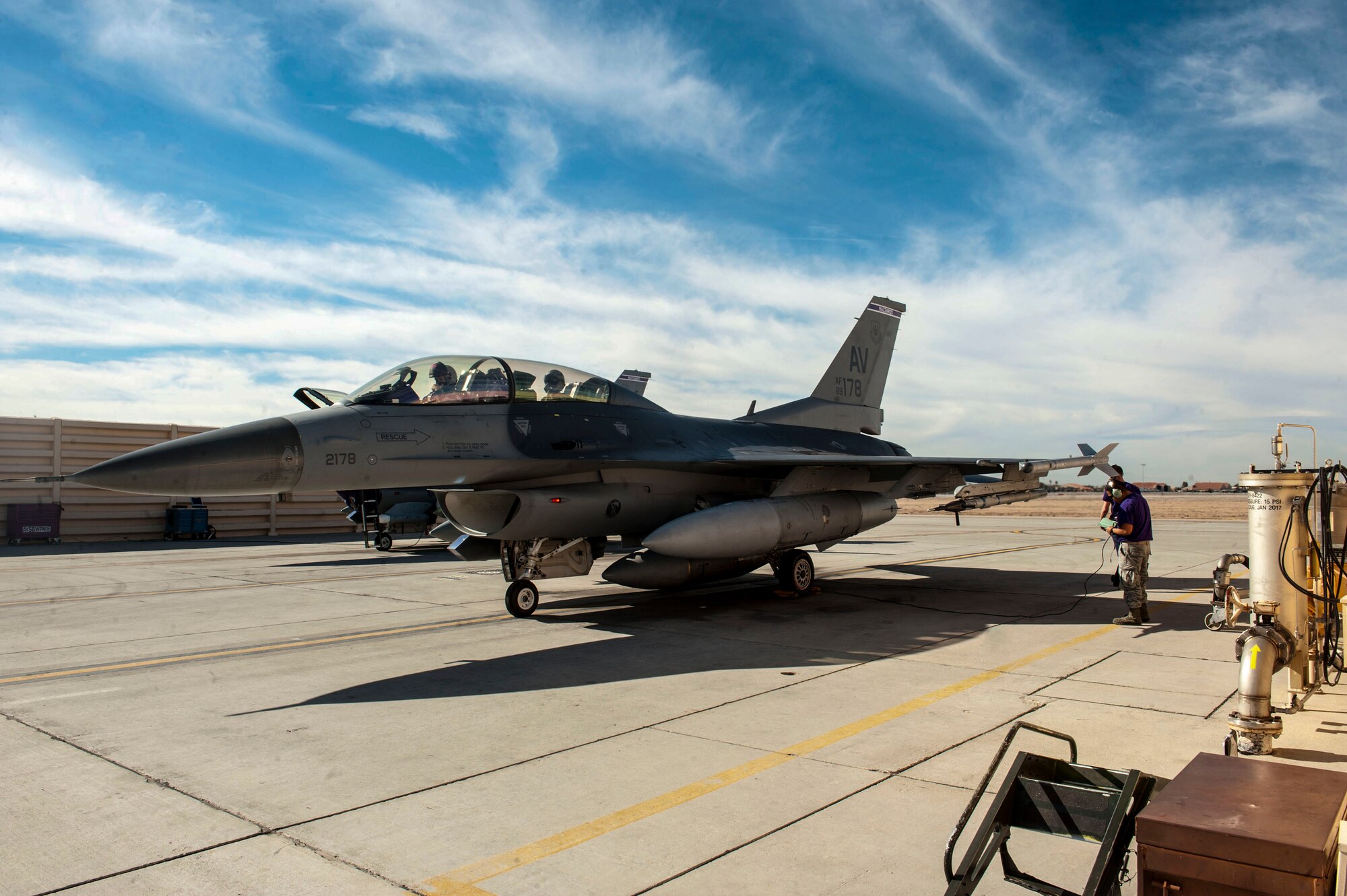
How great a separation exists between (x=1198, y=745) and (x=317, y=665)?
6478 millimetres

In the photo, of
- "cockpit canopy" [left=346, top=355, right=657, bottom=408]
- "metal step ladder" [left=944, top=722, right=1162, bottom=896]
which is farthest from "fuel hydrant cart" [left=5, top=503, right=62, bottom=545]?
"metal step ladder" [left=944, top=722, right=1162, bottom=896]

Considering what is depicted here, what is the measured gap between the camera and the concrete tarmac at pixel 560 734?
337 centimetres

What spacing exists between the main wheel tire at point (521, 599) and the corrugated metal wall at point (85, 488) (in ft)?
57.3

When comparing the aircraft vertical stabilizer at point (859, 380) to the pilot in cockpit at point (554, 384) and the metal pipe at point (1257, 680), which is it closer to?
the pilot in cockpit at point (554, 384)

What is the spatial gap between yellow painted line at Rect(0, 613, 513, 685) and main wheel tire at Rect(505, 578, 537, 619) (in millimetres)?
216

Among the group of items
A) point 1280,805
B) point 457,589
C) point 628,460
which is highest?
point 628,460

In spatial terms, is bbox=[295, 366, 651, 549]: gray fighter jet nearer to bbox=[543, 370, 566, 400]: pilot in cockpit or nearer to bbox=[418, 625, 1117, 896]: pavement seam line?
bbox=[543, 370, 566, 400]: pilot in cockpit

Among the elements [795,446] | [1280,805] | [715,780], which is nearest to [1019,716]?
[715,780]

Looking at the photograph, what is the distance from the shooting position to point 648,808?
3.90 meters

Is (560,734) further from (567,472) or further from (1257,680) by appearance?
(567,472)

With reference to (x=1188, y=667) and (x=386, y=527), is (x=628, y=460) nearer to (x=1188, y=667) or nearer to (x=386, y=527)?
→ (x=1188, y=667)

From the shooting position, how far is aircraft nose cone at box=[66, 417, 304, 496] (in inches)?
254

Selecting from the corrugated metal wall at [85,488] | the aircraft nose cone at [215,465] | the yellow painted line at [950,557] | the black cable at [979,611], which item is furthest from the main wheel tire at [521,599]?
the corrugated metal wall at [85,488]

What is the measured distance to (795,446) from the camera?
13508mm
